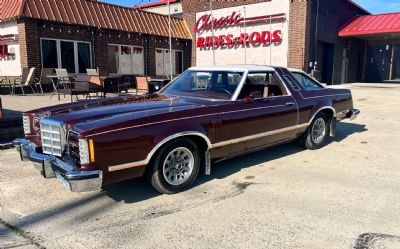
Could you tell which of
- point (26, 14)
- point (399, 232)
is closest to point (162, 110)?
point (399, 232)

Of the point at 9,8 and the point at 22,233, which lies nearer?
the point at 22,233

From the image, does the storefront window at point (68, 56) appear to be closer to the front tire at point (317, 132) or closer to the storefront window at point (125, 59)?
the storefront window at point (125, 59)

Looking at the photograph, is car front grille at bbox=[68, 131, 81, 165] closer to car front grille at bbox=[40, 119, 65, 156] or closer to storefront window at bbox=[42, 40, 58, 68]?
car front grille at bbox=[40, 119, 65, 156]

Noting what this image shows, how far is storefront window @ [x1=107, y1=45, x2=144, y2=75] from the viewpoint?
1834cm

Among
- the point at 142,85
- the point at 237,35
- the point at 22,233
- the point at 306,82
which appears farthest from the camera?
the point at 237,35

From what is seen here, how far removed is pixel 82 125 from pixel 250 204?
199cm

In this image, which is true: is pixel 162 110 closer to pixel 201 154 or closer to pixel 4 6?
pixel 201 154

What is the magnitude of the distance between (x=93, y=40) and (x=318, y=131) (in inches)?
526

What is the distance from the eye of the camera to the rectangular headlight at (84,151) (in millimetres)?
3479

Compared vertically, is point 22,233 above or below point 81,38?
below

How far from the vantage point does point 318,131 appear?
6.58 m

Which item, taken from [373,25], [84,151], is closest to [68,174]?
[84,151]

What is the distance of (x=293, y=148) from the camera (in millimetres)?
6578

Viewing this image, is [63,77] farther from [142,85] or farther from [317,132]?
[317,132]
